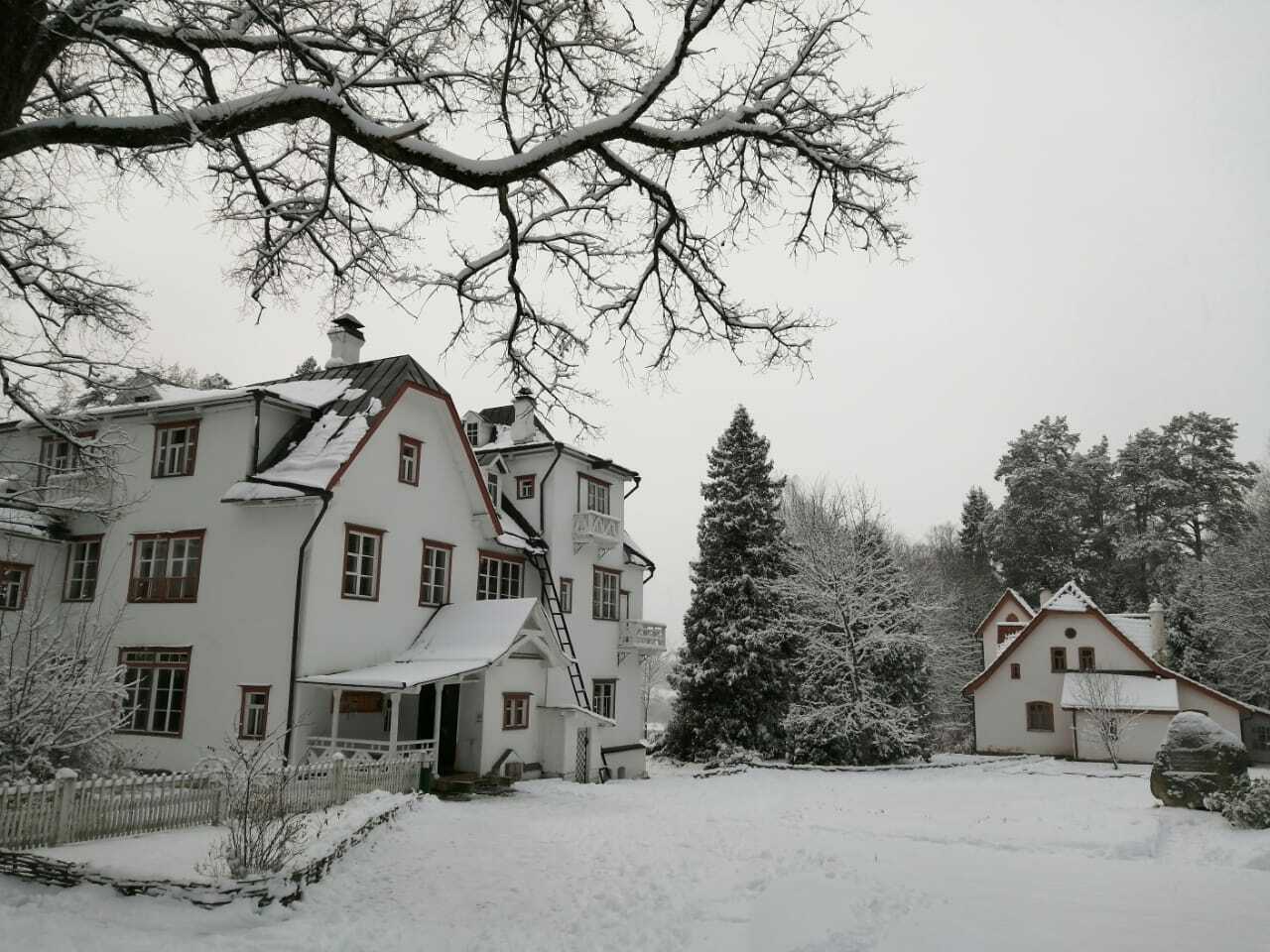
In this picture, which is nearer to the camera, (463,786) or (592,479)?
(463,786)

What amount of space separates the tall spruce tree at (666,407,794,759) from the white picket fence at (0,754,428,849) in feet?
67.6

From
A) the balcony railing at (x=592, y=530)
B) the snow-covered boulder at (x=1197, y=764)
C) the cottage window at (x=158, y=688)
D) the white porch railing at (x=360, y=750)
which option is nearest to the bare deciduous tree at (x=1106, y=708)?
the snow-covered boulder at (x=1197, y=764)

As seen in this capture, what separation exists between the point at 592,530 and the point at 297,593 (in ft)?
36.7

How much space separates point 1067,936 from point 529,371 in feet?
27.5

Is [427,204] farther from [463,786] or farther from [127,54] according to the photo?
[463,786]

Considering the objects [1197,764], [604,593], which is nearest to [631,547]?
[604,593]

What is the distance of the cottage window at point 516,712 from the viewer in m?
22.3

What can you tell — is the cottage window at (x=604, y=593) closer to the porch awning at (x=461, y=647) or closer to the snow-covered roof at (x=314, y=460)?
the porch awning at (x=461, y=647)

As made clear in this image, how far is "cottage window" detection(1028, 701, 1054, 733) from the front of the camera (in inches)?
1499

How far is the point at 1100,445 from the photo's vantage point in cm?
6053

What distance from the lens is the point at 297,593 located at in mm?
18703

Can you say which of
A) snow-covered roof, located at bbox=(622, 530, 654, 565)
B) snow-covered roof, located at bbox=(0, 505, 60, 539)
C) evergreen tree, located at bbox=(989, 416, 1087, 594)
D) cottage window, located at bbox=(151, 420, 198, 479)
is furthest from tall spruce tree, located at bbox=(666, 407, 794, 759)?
evergreen tree, located at bbox=(989, 416, 1087, 594)

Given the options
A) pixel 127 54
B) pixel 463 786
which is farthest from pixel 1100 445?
pixel 127 54

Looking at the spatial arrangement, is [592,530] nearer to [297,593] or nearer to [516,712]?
[516,712]
